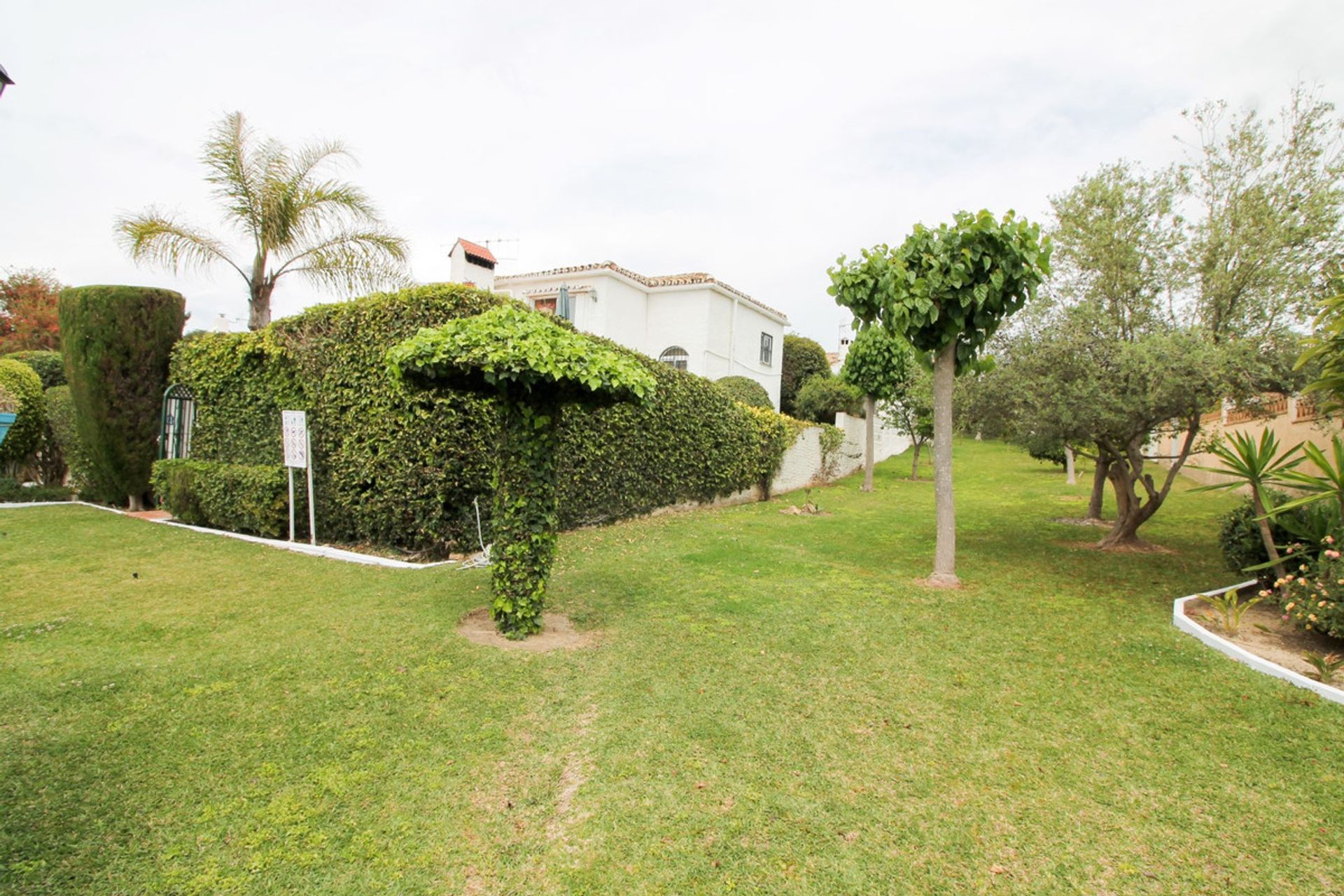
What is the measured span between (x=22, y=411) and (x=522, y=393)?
46.1 ft

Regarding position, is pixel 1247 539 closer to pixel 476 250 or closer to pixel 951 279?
pixel 951 279

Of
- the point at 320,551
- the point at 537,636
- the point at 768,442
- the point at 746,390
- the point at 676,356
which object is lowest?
the point at 537,636

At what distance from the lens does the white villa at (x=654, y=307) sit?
22.1m

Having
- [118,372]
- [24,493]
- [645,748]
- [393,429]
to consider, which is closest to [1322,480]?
[645,748]

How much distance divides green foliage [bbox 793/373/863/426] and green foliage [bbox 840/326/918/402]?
5629mm

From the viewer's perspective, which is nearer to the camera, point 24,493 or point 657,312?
point 24,493

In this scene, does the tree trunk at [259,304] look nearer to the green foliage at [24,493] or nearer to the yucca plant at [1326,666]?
the green foliage at [24,493]

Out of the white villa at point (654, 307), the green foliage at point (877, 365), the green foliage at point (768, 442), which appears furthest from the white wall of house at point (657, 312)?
the green foliage at point (768, 442)

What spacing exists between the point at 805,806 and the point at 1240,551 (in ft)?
21.6

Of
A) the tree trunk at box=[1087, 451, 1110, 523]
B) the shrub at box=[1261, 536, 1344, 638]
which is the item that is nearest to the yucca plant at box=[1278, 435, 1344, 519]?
the shrub at box=[1261, 536, 1344, 638]

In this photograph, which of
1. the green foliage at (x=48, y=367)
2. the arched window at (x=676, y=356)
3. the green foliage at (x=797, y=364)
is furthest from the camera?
the green foliage at (x=797, y=364)

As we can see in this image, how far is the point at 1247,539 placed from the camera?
685 centimetres

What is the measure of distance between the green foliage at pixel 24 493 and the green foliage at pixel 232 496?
169 inches

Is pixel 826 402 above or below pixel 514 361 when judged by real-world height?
above
